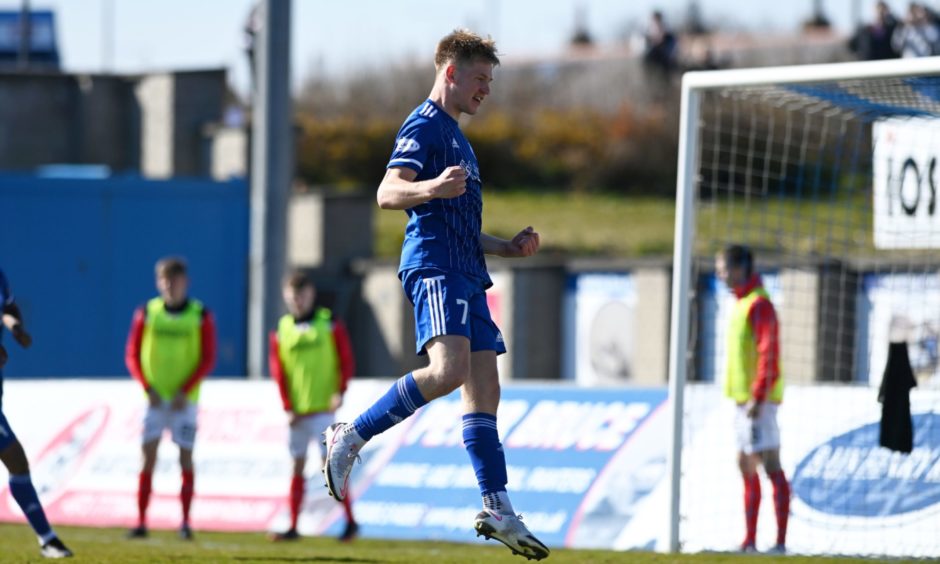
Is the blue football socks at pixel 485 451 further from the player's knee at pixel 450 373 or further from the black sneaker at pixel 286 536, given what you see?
the black sneaker at pixel 286 536

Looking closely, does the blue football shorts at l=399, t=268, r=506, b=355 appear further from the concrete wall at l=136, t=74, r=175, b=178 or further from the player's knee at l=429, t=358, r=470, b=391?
the concrete wall at l=136, t=74, r=175, b=178

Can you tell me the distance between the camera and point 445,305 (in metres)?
7.29

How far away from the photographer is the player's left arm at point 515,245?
25.2 feet

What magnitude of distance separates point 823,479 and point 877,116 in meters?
2.60

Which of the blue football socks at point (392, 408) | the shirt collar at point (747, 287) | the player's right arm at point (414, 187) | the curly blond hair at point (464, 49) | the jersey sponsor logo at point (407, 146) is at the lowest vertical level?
the blue football socks at point (392, 408)

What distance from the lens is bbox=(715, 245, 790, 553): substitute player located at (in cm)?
1124

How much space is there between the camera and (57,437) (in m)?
15.6

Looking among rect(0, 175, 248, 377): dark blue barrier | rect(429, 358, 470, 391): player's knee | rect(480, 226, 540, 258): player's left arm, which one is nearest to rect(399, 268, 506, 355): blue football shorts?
rect(429, 358, 470, 391): player's knee

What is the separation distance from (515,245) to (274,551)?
4397 mm

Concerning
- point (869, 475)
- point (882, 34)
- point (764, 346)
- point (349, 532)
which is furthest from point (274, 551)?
point (882, 34)

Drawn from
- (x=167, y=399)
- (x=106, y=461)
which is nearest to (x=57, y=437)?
(x=106, y=461)

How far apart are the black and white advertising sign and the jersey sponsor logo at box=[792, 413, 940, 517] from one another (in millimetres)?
1339

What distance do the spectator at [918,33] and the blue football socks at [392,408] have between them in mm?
15026

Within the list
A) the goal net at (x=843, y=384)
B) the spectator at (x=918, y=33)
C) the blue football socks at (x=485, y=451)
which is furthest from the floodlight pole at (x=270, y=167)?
the blue football socks at (x=485, y=451)
